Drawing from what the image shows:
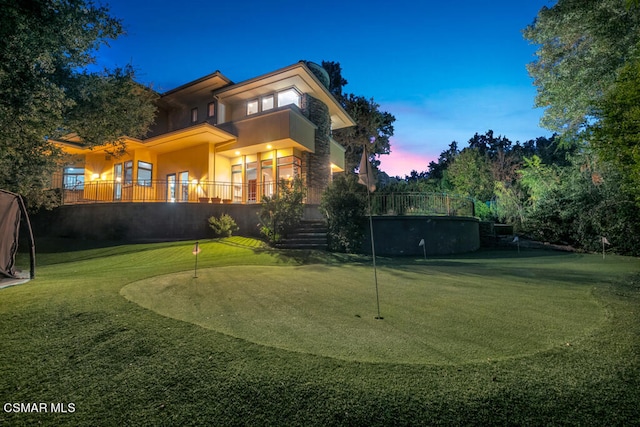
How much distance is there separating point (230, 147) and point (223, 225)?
5948 mm

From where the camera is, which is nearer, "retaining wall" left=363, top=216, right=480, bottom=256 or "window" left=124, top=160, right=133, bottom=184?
"retaining wall" left=363, top=216, right=480, bottom=256

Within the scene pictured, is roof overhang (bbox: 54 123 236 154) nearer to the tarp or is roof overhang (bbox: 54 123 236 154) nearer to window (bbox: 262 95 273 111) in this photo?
window (bbox: 262 95 273 111)

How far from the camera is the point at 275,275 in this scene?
7.09 metres

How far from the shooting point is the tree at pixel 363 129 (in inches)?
1051

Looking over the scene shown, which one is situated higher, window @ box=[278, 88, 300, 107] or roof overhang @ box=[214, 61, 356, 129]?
roof overhang @ box=[214, 61, 356, 129]

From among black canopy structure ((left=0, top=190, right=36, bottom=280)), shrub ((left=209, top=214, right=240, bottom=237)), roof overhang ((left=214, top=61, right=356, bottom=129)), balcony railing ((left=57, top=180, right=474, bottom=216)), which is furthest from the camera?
roof overhang ((left=214, top=61, right=356, bottom=129))

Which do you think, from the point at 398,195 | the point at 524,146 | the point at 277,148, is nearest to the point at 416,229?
the point at 398,195

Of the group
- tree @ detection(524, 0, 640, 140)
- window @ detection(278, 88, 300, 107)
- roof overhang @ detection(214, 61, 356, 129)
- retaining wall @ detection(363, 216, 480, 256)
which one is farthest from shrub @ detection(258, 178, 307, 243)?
tree @ detection(524, 0, 640, 140)

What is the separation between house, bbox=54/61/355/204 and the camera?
16.6m

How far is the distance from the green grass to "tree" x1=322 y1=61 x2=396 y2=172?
22555 millimetres

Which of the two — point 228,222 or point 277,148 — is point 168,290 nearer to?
point 228,222

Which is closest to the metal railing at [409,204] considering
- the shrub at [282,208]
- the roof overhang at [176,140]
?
the shrub at [282,208]

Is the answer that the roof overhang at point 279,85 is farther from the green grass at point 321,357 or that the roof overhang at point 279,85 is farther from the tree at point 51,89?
the green grass at point 321,357

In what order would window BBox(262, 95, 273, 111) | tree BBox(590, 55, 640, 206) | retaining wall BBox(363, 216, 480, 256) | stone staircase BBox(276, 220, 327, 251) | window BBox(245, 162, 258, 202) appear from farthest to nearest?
window BBox(245, 162, 258, 202) < window BBox(262, 95, 273, 111) < retaining wall BBox(363, 216, 480, 256) < stone staircase BBox(276, 220, 327, 251) < tree BBox(590, 55, 640, 206)
